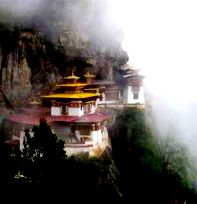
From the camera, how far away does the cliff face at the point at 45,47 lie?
82.1 feet

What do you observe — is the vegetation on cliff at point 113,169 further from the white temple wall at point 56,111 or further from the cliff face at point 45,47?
the cliff face at point 45,47

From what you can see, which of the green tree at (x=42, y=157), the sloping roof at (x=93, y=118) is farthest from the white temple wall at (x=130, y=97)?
the green tree at (x=42, y=157)

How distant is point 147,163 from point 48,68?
249 inches

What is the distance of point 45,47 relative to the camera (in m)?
25.7

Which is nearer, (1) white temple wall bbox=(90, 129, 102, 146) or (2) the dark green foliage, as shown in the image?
(1) white temple wall bbox=(90, 129, 102, 146)

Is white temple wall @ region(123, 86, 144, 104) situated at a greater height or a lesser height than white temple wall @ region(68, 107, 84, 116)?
greater

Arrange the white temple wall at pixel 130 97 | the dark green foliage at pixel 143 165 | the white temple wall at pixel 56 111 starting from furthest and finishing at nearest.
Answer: the white temple wall at pixel 130 97 < the dark green foliage at pixel 143 165 < the white temple wall at pixel 56 111

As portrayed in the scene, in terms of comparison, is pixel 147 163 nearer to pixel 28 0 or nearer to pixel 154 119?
pixel 154 119

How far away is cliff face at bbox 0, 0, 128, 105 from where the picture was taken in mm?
25031

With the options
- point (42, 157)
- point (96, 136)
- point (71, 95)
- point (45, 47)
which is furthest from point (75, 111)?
point (42, 157)

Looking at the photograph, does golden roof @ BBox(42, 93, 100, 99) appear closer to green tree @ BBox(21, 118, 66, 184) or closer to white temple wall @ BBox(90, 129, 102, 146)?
white temple wall @ BBox(90, 129, 102, 146)

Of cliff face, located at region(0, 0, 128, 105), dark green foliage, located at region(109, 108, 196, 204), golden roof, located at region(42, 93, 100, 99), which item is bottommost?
dark green foliage, located at region(109, 108, 196, 204)

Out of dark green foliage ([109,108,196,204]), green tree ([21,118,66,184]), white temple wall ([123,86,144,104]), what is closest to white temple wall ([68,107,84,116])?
dark green foliage ([109,108,196,204])

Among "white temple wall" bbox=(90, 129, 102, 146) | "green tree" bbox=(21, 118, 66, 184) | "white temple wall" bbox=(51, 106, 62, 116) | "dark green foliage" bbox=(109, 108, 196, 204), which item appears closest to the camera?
"green tree" bbox=(21, 118, 66, 184)
